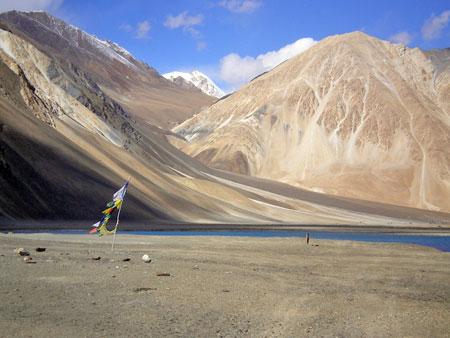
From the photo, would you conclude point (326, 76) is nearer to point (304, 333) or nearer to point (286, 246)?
point (286, 246)

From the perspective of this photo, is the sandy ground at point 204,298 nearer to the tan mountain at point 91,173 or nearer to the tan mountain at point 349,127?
the tan mountain at point 91,173

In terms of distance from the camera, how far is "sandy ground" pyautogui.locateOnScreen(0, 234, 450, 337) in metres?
9.98

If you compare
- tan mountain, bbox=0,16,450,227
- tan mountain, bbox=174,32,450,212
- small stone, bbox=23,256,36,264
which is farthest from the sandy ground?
tan mountain, bbox=174,32,450,212

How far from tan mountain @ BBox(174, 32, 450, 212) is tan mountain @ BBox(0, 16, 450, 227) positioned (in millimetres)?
17571

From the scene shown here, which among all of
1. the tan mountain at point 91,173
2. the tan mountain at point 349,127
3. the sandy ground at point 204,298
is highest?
the tan mountain at point 349,127

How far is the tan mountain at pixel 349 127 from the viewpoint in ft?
424

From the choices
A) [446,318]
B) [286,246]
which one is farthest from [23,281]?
[286,246]

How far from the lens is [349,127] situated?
14062cm

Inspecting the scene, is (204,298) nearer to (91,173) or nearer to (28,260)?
(28,260)

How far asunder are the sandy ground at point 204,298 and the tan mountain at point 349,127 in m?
106

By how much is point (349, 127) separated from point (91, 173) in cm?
9271

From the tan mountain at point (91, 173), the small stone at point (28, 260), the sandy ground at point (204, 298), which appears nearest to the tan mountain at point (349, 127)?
the tan mountain at point (91, 173)

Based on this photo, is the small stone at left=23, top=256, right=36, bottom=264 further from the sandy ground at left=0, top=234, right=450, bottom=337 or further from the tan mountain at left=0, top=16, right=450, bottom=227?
the tan mountain at left=0, top=16, right=450, bottom=227

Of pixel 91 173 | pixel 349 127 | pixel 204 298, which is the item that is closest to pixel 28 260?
pixel 204 298
